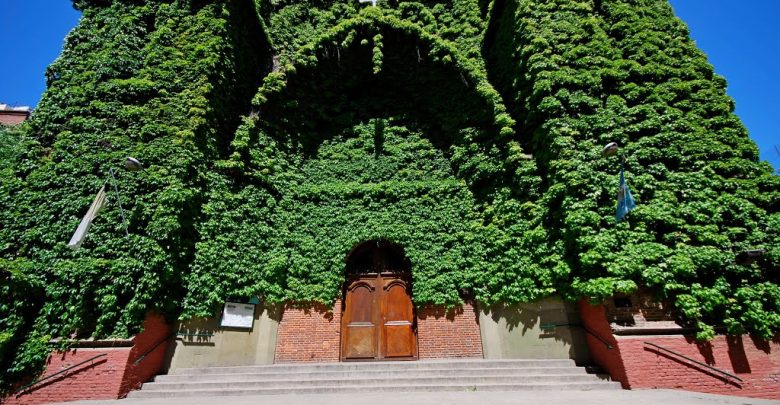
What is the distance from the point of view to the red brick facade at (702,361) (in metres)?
5.90

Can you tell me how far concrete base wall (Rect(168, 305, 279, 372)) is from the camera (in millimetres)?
7930

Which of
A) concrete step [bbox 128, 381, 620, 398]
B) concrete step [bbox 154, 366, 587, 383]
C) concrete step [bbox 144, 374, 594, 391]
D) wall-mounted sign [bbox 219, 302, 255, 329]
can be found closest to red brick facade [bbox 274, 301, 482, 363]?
wall-mounted sign [bbox 219, 302, 255, 329]

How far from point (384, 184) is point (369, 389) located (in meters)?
5.90

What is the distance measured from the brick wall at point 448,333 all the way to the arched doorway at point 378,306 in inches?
18.7

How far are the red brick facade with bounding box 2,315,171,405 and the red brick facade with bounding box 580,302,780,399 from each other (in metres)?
10.1

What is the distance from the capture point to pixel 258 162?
395 inches

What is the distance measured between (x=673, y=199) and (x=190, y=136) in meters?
11.7

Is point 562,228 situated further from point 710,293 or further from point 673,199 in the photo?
point 710,293

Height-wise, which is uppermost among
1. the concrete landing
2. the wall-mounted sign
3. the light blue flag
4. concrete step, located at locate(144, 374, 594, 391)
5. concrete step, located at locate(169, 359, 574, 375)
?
the light blue flag

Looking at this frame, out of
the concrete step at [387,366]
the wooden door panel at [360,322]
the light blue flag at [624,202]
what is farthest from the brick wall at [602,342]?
the wooden door panel at [360,322]

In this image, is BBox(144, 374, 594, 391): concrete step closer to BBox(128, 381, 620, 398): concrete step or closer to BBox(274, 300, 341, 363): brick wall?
BBox(128, 381, 620, 398): concrete step

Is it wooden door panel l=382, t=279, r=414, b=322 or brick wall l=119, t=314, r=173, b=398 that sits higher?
wooden door panel l=382, t=279, r=414, b=322

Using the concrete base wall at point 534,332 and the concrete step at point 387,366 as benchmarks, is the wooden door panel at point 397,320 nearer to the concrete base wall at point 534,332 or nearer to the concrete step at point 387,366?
the concrete step at point 387,366

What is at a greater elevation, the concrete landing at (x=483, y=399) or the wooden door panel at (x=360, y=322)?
the wooden door panel at (x=360, y=322)
